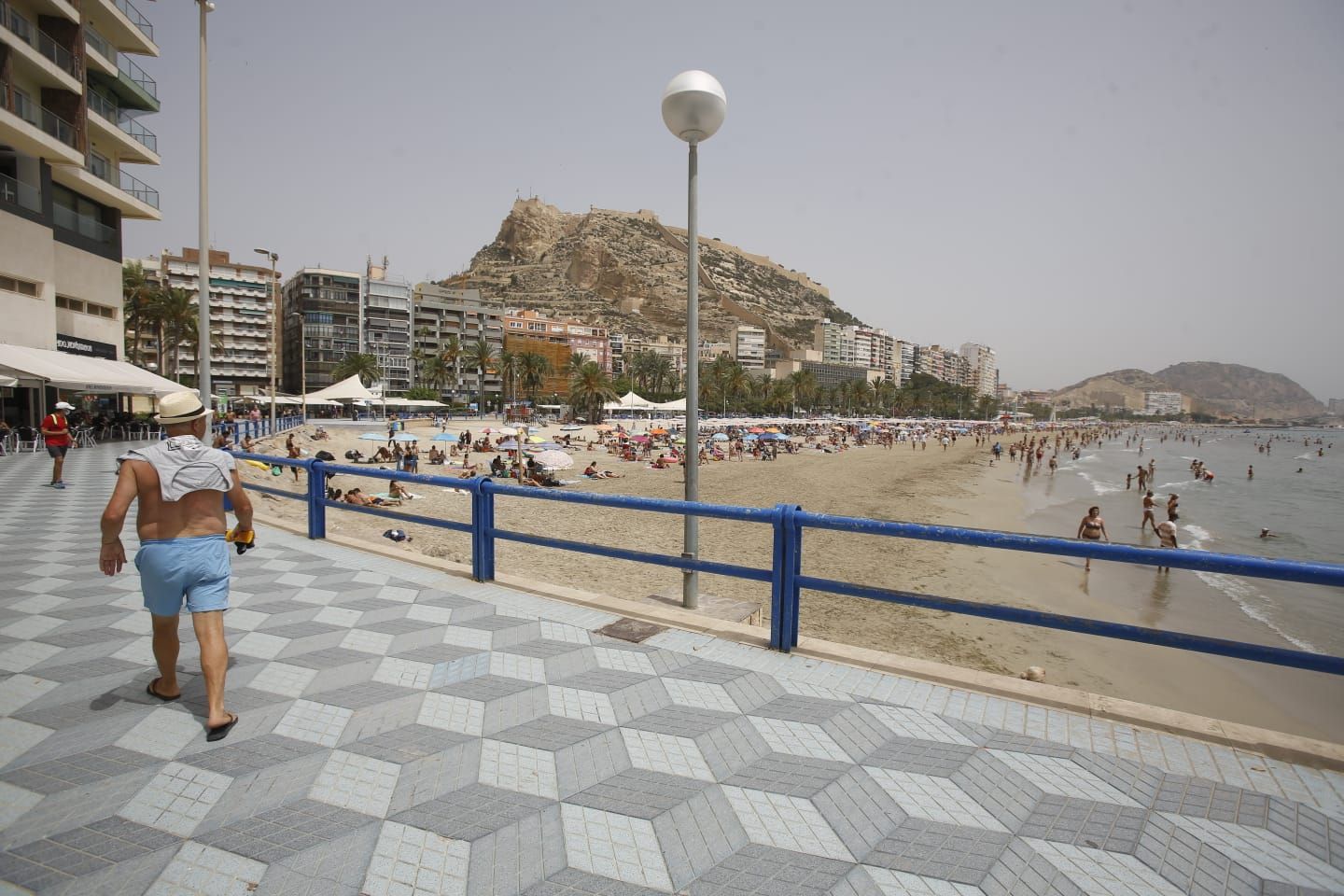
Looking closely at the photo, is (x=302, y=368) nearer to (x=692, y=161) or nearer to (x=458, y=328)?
(x=692, y=161)

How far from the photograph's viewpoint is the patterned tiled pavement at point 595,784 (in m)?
2.11

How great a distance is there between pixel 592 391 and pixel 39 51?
5414 centimetres

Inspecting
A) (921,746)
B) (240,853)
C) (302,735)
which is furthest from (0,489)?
(921,746)

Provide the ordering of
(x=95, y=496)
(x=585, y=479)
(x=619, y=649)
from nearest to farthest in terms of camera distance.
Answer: (x=619, y=649), (x=95, y=496), (x=585, y=479)

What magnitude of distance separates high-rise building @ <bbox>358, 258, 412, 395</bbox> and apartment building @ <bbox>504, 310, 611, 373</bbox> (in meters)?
21.0

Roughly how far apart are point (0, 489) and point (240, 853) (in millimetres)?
13886

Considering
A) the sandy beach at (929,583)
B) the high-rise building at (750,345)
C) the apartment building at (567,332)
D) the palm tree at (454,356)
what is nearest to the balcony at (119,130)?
the sandy beach at (929,583)

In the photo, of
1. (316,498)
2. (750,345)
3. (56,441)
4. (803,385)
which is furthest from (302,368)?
(750,345)

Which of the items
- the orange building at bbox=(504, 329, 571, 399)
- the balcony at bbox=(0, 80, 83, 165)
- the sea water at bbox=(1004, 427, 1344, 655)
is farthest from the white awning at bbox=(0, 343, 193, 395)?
the orange building at bbox=(504, 329, 571, 399)

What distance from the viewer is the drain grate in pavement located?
432 centimetres

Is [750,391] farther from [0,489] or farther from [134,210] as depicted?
[0,489]

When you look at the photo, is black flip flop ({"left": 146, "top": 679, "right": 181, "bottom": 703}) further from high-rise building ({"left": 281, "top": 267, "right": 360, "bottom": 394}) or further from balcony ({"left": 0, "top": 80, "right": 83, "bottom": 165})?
high-rise building ({"left": 281, "top": 267, "right": 360, "bottom": 394})

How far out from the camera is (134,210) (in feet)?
93.1

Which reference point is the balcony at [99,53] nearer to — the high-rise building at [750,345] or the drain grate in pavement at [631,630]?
the drain grate in pavement at [631,630]
